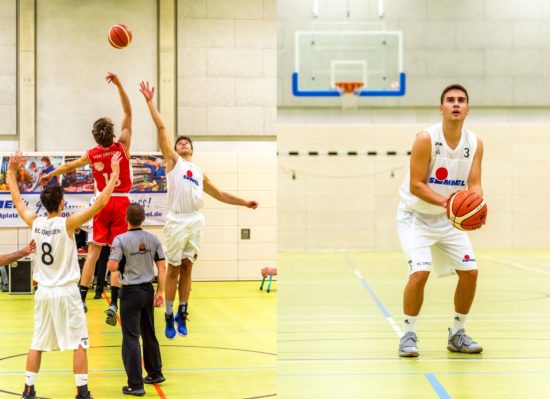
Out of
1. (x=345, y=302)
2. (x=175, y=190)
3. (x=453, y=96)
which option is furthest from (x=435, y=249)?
(x=345, y=302)

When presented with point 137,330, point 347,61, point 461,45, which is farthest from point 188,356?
point 461,45

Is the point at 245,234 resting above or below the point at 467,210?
below

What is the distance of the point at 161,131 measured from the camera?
6.71 metres

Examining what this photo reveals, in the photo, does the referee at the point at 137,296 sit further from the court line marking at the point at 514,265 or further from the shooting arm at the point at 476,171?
the court line marking at the point at 514,265

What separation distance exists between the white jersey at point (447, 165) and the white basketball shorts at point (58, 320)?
7.81ft

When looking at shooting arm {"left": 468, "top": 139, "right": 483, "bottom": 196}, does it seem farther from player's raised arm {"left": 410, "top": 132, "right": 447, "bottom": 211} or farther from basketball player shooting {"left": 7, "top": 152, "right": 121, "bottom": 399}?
basketball player shooting {"left": 7, "top": 152, "right": 121, "bottom": 399}

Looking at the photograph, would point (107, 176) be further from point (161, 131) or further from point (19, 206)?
point (19, 206)

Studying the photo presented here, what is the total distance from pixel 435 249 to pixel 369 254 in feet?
40.2

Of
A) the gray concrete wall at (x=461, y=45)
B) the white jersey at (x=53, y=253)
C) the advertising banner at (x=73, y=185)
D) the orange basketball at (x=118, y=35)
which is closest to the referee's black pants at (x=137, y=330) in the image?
the white jersey at (x=53, y=253)

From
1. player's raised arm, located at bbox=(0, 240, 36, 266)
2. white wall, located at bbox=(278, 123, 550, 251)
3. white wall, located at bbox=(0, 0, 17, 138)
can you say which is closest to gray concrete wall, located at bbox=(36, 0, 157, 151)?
white wall, located at bbox=(0, 0, 17, 138)

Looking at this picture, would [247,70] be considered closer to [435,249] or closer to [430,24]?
[430,24]

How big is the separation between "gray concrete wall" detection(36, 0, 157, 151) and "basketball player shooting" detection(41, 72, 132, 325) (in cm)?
621

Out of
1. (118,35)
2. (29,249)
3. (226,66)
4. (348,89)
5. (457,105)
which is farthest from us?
(348,89)

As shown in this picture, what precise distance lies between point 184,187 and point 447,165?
7.90 feet
